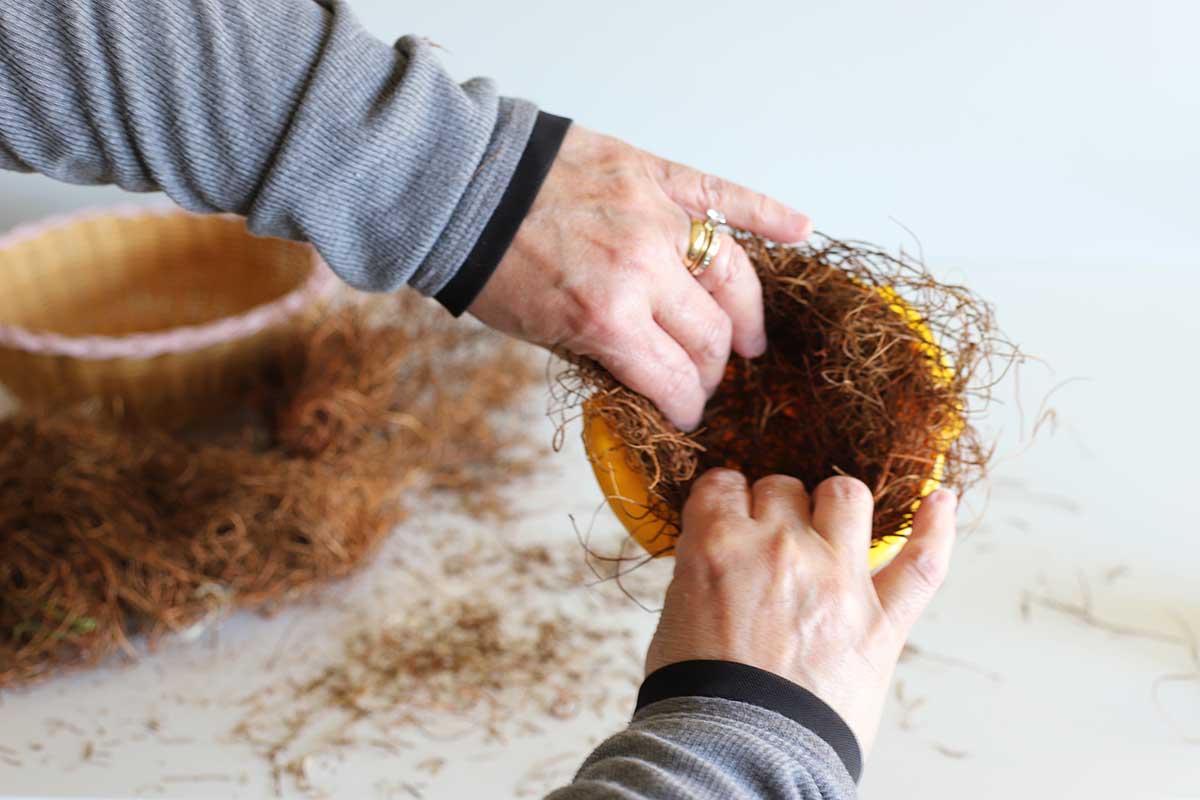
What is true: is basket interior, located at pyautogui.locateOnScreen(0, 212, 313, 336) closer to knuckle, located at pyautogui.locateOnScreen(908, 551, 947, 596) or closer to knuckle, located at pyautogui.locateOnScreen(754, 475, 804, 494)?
knuckle, located at pyautogui.locateOnScreen(754, 475, 804, 494)

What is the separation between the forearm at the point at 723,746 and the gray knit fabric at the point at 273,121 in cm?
2

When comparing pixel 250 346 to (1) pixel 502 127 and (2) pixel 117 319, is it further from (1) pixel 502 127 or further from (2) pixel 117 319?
(1) pixel 502 127

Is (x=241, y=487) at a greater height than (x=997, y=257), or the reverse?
(x=997, y=257)

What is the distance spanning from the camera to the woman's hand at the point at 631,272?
2.09ft

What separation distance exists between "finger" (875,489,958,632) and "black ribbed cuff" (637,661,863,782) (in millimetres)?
74

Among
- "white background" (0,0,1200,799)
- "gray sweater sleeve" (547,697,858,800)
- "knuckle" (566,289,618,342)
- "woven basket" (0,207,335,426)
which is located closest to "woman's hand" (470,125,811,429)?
"knuckle" (566,289,618,342)

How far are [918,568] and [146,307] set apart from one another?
36.8 inches

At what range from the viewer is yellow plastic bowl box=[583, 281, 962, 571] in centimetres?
65

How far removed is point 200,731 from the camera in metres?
0.82

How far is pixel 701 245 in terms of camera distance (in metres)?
0.66

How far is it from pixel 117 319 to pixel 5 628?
1.35 feet

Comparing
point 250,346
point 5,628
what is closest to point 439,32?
point 250,346

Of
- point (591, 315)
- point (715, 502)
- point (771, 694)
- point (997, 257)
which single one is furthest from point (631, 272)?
point (997, 257)

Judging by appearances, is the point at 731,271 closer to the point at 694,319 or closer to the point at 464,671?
the point at 694,319
